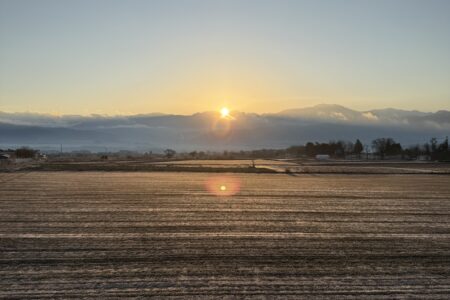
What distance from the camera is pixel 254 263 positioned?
11250 millimetres

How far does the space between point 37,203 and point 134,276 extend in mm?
12812

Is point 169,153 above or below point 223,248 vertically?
above

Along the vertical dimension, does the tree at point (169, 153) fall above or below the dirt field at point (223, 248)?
above

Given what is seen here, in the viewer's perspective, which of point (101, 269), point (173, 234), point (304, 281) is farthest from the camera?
point (173, 234)

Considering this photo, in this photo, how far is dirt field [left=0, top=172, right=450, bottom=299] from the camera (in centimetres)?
952

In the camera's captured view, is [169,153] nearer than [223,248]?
No

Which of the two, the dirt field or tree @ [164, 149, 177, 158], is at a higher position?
tree @ [164, 149, 177, 158]

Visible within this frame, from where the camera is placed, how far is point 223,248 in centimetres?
1268

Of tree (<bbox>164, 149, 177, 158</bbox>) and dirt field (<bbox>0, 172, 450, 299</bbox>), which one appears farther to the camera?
tree (<bbox>164, 149, 177, 158</bbox>)

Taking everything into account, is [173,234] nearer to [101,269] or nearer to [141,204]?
[101,269]

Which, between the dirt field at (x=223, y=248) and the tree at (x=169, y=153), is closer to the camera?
the dirt field at (x=223, y=248)

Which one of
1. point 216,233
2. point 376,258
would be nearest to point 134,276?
point 216,233

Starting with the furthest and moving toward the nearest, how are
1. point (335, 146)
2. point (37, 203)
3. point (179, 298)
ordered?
point (335, 146) → point (37, 203) → point (179, 298)

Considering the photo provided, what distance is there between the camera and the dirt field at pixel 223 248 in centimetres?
952
